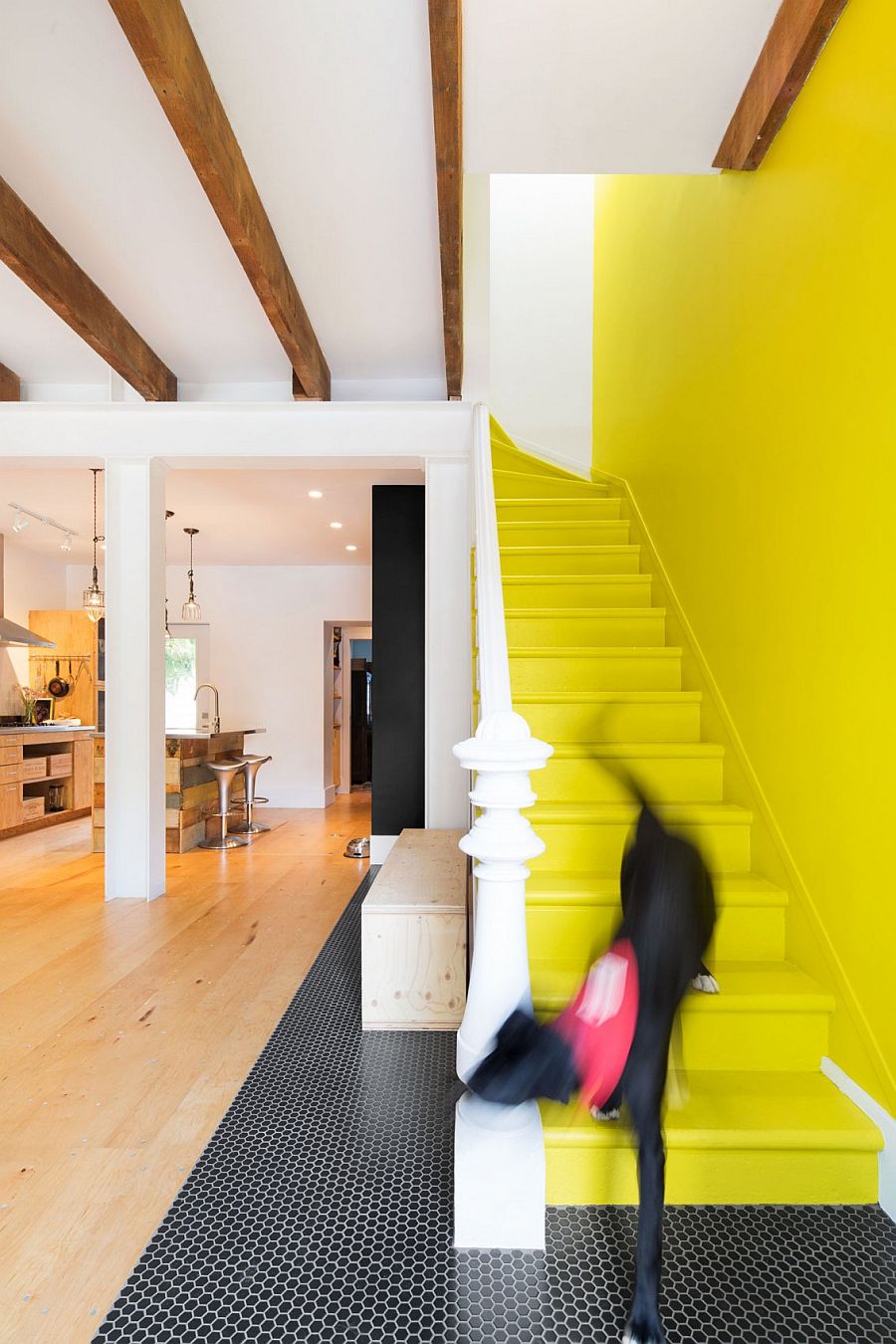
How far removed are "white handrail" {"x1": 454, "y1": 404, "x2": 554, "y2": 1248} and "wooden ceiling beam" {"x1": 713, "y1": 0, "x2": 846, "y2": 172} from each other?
5.69 ft

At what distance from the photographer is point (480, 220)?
3.69m

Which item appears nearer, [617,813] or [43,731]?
[617,813]

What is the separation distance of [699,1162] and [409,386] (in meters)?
3.77

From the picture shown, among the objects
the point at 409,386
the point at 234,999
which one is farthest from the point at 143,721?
the point at 409,386

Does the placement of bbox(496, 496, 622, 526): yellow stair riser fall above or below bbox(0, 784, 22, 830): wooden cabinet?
above

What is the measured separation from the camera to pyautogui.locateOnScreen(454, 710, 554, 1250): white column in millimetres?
1326

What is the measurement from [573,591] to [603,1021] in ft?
8.07

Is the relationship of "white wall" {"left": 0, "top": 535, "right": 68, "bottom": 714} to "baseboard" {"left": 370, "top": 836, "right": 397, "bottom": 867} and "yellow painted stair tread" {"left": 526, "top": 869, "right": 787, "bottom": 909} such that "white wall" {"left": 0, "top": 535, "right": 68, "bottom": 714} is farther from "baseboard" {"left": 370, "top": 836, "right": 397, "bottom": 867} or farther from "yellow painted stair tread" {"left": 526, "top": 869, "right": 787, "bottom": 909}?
"yellow painted stair tread" {"left": 526, "top": 869, "right": 787, "bottom": 909}

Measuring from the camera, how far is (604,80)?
7.05ft

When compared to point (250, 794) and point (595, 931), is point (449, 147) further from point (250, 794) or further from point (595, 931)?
point (250, 794)

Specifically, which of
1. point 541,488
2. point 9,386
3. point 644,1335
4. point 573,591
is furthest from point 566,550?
point 9,386

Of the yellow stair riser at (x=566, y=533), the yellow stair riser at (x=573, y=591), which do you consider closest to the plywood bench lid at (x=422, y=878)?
the yellow stair riser at (x=573, y=591)

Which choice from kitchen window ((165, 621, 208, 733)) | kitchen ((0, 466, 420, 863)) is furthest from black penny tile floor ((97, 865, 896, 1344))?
kitchen window ((165, 621, 208, 733))

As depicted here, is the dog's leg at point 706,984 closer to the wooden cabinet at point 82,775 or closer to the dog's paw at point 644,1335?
the dog's paw at point 644,1335
